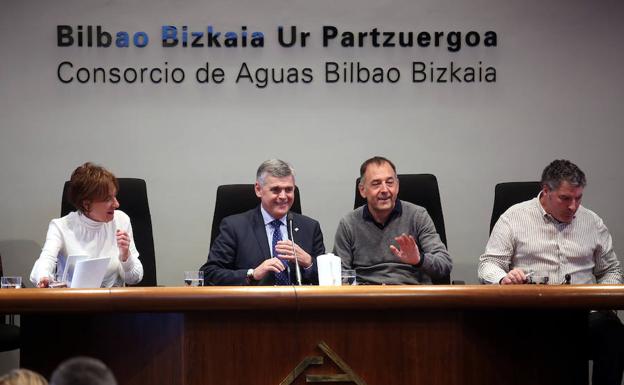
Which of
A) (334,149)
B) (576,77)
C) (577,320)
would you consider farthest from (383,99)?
(577,320)

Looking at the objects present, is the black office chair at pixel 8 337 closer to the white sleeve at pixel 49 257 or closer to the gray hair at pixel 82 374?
the white sleeve at pixel 49 257

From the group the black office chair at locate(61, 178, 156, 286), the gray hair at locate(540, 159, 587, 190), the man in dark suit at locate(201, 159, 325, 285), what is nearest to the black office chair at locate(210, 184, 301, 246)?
the man in dark suit at locate(201, 159, 325, 285)

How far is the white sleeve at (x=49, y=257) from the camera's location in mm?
3340

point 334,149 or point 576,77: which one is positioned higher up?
point 576,77

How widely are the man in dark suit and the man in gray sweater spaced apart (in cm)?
18

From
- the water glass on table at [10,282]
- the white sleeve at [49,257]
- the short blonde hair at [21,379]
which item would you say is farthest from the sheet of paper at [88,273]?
the short blonde hair at [21,379]

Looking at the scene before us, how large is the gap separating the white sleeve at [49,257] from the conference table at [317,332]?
73 centimetres

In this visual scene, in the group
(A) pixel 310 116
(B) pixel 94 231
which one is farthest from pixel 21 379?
(A) pixel 310 116

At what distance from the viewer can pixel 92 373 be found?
945mm

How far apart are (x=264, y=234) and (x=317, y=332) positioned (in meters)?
1.31

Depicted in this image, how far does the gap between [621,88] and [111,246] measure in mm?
3007

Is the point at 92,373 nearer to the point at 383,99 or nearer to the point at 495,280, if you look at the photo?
the point at 495,280

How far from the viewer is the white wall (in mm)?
4668

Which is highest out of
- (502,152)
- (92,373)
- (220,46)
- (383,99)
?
(220,46)
